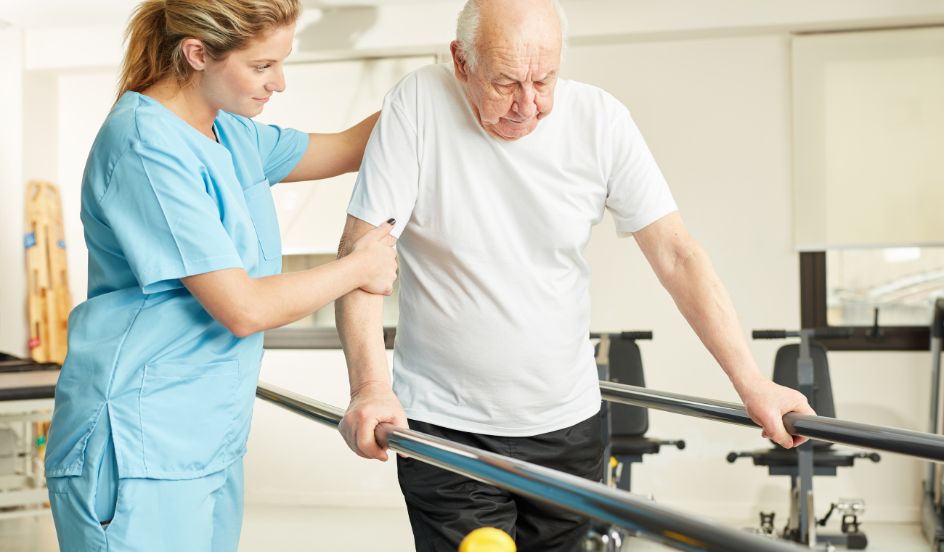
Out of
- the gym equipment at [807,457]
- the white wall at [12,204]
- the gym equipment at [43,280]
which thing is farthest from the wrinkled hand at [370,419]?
the white wall at [12,204]

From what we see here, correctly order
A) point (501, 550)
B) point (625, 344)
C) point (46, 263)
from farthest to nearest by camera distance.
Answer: point (46, 263), point (625, 344), point (501, 550)

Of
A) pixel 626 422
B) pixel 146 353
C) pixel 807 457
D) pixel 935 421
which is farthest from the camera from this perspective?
pixel 935 421

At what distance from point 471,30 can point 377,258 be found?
1.34 ft

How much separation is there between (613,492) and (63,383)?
0.93m

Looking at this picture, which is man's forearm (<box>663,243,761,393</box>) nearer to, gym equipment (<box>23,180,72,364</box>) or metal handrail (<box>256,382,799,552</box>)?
metal handrail (<box>256,382,799,552</box>)

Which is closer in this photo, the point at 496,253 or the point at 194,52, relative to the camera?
the point at 194,52

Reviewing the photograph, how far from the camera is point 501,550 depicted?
1017mm

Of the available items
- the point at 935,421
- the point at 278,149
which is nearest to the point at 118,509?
the point at 278,149

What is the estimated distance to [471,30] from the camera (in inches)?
67.9

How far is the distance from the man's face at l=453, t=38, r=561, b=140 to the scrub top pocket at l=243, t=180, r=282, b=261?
402 mm

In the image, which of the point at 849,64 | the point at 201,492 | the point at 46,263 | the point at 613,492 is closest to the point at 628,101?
the point at 849,64

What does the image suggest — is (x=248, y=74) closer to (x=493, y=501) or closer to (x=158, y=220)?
(x=158, y=220)

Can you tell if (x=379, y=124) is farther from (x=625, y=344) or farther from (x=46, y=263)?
(x=46, y=263)

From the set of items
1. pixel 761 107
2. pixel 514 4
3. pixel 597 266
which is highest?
pixel 761 107
